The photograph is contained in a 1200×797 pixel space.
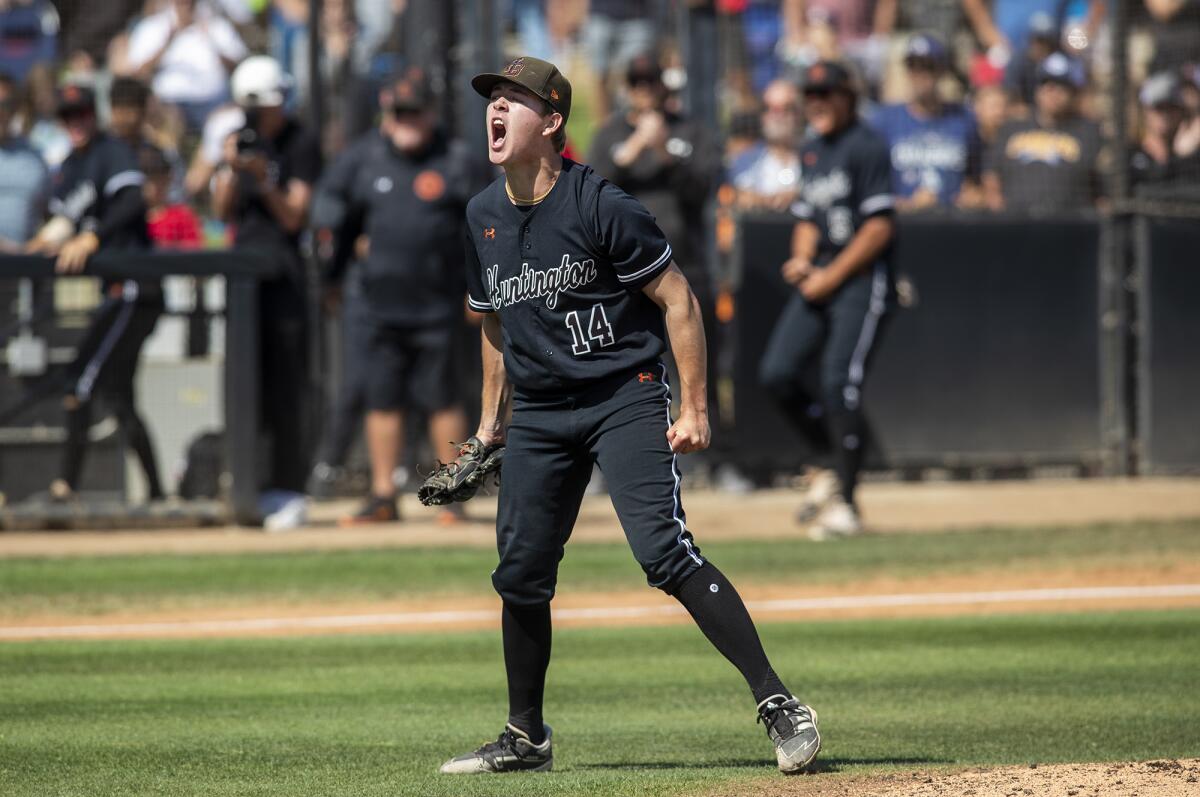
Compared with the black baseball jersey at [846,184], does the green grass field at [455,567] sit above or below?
below

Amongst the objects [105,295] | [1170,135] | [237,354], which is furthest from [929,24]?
[105,295]

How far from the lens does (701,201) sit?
13.5 metres

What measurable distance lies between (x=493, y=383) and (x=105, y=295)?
660 cm

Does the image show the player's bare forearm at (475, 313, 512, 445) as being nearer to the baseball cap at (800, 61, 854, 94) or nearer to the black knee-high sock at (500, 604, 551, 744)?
the black knee-high sock at (500, 604, 551, 744)

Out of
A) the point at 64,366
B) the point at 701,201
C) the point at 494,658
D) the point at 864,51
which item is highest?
the point at 864,51

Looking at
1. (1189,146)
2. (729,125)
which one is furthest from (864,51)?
(1189,146)

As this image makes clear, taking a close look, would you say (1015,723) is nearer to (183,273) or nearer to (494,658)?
(494,658)

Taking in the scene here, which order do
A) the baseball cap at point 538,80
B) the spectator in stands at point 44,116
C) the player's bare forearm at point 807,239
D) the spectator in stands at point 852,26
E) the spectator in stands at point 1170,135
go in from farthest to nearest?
the spectator in stands at point 852,26, the spectator in stands at point 44,116, the spectator in stands at point 1170,135, the player's bare forearm at point 807,239, the baseball cap at point 538,80

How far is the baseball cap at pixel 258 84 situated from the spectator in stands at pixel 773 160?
3.79 metres

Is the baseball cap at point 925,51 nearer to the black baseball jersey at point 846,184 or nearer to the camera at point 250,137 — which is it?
the black baseball jersey at point 846,184

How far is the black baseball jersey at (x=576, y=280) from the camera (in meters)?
5.51

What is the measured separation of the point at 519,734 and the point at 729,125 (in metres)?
10.0

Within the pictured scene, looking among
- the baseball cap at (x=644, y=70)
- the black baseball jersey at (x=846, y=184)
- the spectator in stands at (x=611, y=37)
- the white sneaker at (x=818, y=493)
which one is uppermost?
the spectator in stands at (x=611, y=37)

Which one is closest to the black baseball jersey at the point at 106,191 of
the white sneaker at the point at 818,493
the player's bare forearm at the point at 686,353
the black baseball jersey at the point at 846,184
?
the black baseball jersey at the point at 846,184
